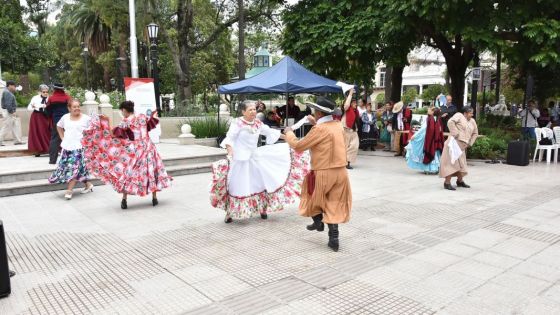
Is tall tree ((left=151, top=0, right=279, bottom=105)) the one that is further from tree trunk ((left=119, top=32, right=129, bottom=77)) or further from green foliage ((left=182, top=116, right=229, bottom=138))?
green foliage ((left=182, top=116, right=229, bottom=138))

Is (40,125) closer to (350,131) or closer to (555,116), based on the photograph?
(350,131)

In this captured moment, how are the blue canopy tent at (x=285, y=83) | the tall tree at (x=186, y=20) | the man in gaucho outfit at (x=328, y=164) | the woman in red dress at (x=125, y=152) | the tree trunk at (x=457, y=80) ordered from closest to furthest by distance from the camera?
1. the man in gaucho outfit at (x=328, y=164)
2. the woman in red dress at (x=125, y=152)
3. the blue canopy tent at (x=285, y=83)
4. the tree trunk at (x=457, y=80)
5. the tall tree at (x=186, y=20)

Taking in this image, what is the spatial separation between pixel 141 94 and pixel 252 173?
30.0 ft

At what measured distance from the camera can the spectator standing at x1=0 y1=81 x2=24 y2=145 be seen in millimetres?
12141

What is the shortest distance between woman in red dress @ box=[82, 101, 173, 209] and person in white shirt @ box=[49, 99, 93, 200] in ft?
2.68

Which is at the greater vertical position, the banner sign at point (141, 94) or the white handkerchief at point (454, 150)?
the banner sign at point (141, 94)

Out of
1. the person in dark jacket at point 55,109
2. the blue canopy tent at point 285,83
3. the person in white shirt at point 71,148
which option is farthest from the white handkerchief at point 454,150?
the person in dark jacket at point 55,109

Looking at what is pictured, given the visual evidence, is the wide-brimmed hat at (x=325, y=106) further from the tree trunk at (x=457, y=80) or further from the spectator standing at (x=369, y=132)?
the tree trunk at (x=457, y=80)

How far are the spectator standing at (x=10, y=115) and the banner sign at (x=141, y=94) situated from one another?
308 cm

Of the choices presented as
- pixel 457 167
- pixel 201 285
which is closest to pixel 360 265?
pixel 201 285

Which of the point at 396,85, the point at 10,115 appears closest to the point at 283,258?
the point at 10,115

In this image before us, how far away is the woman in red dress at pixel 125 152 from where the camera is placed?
7062 millimetres

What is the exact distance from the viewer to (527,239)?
5629mm

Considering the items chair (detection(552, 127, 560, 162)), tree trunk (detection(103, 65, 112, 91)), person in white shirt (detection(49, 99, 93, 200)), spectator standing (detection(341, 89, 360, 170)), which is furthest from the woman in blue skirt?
tree trunk (detection(103, 65, 112, 91))
